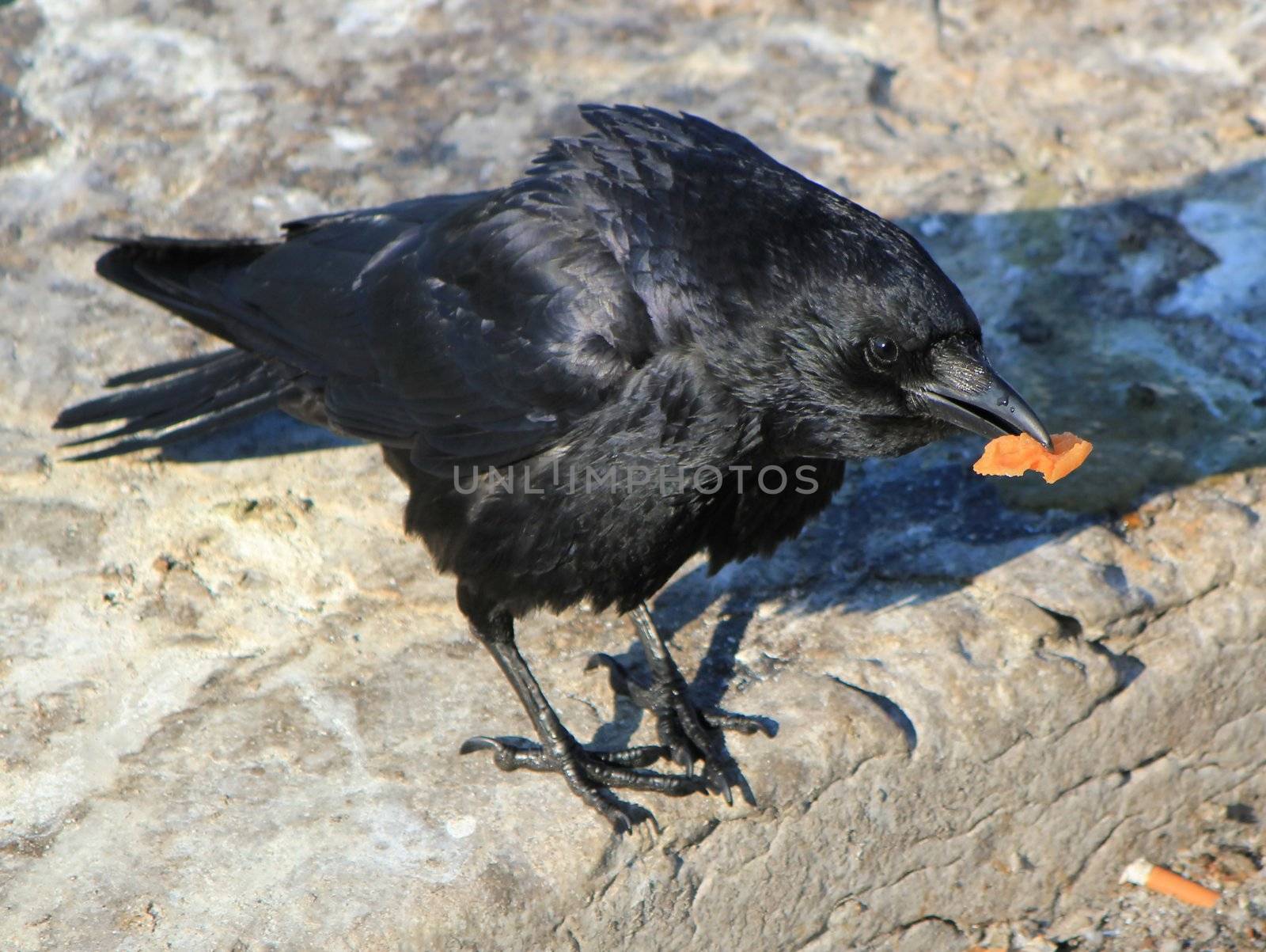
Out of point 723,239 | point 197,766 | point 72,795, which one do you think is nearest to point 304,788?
point 197,766

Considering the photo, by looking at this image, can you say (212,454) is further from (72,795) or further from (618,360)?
(618,360)

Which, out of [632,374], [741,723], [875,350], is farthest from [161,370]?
[875,350]

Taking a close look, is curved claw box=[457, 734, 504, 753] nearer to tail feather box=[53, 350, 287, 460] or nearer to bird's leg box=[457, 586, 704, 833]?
bird's leg box=[457, 586, 704, 833]

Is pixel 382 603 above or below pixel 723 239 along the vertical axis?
below

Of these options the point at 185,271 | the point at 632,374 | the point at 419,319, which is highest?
the point at 632,374

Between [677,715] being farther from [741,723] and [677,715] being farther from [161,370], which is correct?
[161,370]

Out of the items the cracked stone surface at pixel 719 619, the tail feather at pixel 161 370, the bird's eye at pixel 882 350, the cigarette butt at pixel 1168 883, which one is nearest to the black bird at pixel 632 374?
the bird's eye at pixel 882 350

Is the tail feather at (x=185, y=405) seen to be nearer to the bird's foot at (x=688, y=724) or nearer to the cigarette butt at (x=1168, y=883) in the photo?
the bird's foot at (x=688, y=724)
